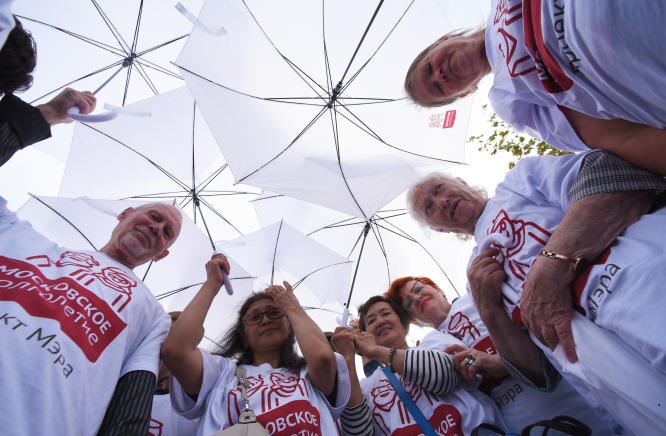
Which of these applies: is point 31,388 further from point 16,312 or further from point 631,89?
point 631,89

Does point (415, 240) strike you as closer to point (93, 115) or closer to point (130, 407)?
point (93, 115)

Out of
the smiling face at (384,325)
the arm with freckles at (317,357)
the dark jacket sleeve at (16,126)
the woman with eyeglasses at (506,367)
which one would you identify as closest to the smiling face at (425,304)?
the smiling face at (384,325)

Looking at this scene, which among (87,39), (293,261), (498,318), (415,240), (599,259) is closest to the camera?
(599,259)

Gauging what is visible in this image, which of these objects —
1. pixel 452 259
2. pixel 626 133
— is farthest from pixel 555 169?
pixel 452 259

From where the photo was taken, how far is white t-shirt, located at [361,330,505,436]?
2.41 m

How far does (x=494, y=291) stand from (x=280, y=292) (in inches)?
65.9

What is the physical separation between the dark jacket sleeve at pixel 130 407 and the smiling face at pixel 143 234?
1.26m

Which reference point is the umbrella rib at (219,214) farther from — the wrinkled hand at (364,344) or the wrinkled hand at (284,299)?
the wrinkled hand at (364,344)

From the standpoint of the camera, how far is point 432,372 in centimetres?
254

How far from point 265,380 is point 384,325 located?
147cm

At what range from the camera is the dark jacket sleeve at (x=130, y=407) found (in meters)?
1.86

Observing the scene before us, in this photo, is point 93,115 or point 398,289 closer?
point 93,115

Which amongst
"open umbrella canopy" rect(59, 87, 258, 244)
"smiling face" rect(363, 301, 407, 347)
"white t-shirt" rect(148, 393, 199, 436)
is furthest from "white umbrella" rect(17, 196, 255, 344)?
"smiling face" rect(363, 301, 407, 347)

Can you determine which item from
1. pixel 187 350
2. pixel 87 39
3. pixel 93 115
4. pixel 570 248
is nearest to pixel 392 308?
pixel 187 350
